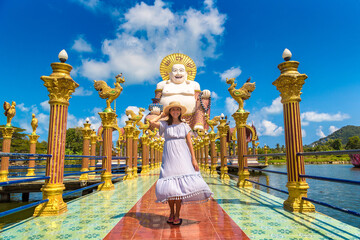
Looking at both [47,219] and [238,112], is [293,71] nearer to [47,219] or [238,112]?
[238,112]

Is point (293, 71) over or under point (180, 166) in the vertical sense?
over

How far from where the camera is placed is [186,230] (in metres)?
2.78

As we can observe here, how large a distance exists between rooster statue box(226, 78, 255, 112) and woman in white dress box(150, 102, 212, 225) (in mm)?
3950

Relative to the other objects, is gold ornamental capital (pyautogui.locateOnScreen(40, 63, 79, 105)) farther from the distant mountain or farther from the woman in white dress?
the distant mountain

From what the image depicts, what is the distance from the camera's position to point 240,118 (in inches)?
273

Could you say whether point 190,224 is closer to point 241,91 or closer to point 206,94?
point 241,91

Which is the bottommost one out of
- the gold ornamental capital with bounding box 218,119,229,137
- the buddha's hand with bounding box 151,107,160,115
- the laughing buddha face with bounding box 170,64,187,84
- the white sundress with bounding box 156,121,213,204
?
the white sundress with bounding box 156,121,213,204

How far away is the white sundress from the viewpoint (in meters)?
2.81

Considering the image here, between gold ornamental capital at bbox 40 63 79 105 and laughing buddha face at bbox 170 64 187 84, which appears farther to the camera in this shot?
laughing buddha face at bbox 170 64 187 84

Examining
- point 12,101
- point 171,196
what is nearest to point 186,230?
point 171,196

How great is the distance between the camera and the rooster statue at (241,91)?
21.6ft

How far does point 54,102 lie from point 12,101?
944 centimetres

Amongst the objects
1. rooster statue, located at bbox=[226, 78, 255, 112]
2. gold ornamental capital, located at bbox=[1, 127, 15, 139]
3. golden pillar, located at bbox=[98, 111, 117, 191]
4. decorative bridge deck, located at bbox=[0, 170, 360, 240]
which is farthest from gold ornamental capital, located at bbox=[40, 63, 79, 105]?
gold ornamental capital, located at bbox=[1, 127, 15, 139]

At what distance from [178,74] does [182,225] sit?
22324 millimetres
